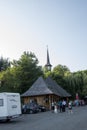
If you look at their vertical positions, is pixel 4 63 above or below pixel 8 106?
above

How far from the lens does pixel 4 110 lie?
90.4ft

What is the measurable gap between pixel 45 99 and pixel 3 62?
43838 mm

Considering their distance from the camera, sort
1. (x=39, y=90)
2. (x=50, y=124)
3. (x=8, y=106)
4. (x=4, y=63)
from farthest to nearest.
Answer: (x=4, y=63) < (x=39, y=90) < (x=8, y=106) < (x=50, y=124)

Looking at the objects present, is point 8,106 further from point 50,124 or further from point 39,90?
point 39,90

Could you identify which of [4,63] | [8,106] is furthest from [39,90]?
[4,63]

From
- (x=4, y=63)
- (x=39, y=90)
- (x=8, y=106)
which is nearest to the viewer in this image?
(x=8, y=106)

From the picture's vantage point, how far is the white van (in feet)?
90.4

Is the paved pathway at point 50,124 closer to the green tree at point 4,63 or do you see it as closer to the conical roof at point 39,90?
the conical roof at point 39,90

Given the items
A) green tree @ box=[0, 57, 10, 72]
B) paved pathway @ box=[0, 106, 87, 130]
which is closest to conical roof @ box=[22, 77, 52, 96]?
paved pathway @ box=[0, 106, 87, 130]

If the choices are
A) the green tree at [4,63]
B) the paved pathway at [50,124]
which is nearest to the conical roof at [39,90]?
the paved pathway at [50,124]

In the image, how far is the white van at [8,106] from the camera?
90.4 ft

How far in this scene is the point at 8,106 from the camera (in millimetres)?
27906

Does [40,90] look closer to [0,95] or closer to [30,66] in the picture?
[30,66]

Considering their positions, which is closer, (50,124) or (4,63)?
(50,124)
